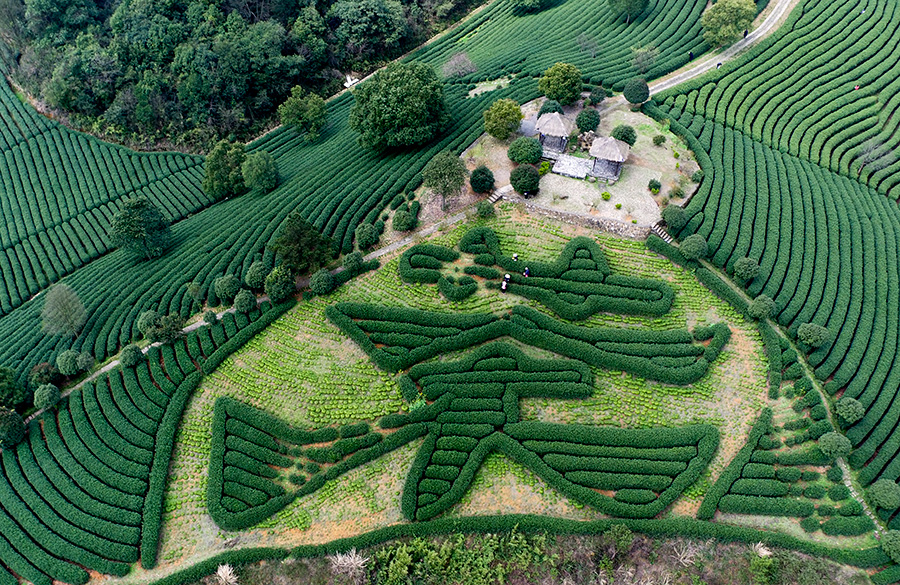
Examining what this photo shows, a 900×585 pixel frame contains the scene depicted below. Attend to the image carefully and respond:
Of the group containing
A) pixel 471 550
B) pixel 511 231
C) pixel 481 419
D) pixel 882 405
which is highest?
pixel 511 231

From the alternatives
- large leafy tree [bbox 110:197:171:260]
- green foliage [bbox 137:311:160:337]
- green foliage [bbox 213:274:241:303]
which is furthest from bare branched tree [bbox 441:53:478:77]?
green foliage [bbox 137:311:160:337]

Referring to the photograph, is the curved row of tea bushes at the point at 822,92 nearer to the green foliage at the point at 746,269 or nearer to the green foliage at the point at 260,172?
the green foliage at the point at 746,269

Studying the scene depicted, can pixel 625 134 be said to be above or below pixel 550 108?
below

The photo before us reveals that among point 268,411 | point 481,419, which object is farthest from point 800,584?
point 268,411

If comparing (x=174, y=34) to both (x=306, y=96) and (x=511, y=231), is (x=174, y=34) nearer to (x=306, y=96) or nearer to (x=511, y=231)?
(x=306, y=96)

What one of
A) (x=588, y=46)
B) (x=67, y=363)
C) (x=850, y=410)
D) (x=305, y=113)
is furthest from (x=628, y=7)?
(x=67, y=363)

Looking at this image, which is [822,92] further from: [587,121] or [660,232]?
[660,232]
